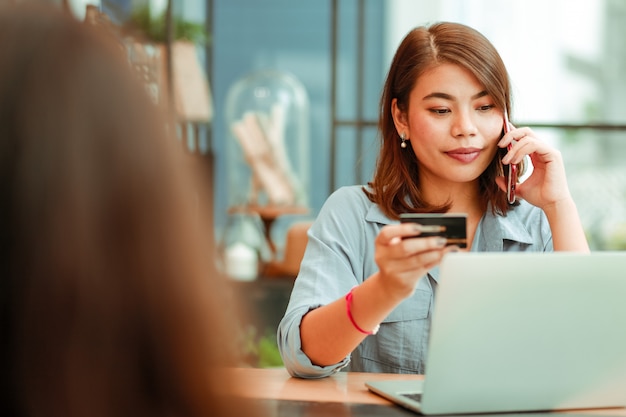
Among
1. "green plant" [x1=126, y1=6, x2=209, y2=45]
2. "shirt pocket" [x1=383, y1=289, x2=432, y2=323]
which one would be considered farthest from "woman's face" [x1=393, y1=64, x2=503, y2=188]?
"green plant" [x1=126, y1=6, x2=209, y2=45]

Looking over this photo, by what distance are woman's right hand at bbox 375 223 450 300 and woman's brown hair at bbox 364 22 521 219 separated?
0.57 metres

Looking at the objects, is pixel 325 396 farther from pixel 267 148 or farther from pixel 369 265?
pixel 267 148

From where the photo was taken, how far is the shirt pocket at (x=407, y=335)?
6.21 ft

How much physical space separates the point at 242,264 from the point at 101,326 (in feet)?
13.3

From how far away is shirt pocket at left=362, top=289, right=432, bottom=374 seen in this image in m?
1.89

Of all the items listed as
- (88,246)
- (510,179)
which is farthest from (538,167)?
(88,246)

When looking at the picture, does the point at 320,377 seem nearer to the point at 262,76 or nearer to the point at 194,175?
the point at 194,175

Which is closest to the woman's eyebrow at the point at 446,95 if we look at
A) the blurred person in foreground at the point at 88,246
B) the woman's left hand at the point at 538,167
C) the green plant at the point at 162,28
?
the woman's left hand at the point at 538,167

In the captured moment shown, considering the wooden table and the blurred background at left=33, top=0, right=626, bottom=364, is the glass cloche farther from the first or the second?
the wooden table

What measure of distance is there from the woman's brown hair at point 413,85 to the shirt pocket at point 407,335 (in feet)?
0.67

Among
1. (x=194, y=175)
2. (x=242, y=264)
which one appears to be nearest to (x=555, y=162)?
(x=194, y=175)

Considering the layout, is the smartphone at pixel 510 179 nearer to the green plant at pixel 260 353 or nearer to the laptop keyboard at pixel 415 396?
the laptop keyboard at pixel 415 396

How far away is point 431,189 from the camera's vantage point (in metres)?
2.05

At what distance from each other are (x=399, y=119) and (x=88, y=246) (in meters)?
1.54
